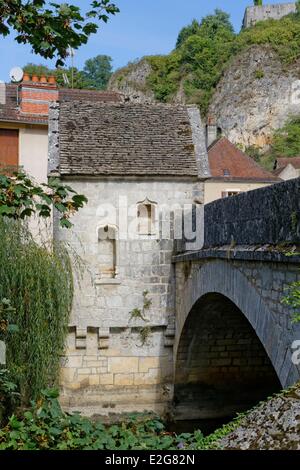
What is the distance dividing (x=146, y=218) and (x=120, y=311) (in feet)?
6.22

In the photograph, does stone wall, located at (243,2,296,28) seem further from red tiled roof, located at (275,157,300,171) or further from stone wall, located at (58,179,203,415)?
stone wall, located at (58,179,203,415)

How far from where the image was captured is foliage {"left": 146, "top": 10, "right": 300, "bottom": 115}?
142ft

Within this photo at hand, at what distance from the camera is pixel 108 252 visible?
1167 cm

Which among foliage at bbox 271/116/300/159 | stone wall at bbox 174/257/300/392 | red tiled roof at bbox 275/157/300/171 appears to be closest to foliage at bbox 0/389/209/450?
stone wall at bbox 174/257/300/392

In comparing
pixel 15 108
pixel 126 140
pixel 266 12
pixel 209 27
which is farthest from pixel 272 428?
pixel 266 12

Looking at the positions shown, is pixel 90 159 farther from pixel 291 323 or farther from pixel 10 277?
pixel 291 323

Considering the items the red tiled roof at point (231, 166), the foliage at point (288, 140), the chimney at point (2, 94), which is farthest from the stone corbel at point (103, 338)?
the foliage at point (288, 140)

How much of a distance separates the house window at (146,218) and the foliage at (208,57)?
33364mm

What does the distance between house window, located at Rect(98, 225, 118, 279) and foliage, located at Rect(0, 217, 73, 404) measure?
1.21 metres

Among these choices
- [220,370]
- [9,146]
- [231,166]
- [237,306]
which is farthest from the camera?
[231,166]

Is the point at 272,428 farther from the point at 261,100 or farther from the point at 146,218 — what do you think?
the point at 261,100

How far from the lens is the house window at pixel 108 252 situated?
11.6 metres

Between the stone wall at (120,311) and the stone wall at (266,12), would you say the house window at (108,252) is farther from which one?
the stone wall at (266,12)

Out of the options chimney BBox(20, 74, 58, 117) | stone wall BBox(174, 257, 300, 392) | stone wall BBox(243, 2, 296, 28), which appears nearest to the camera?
stone wall BBox(174, 257, 300, 392)
